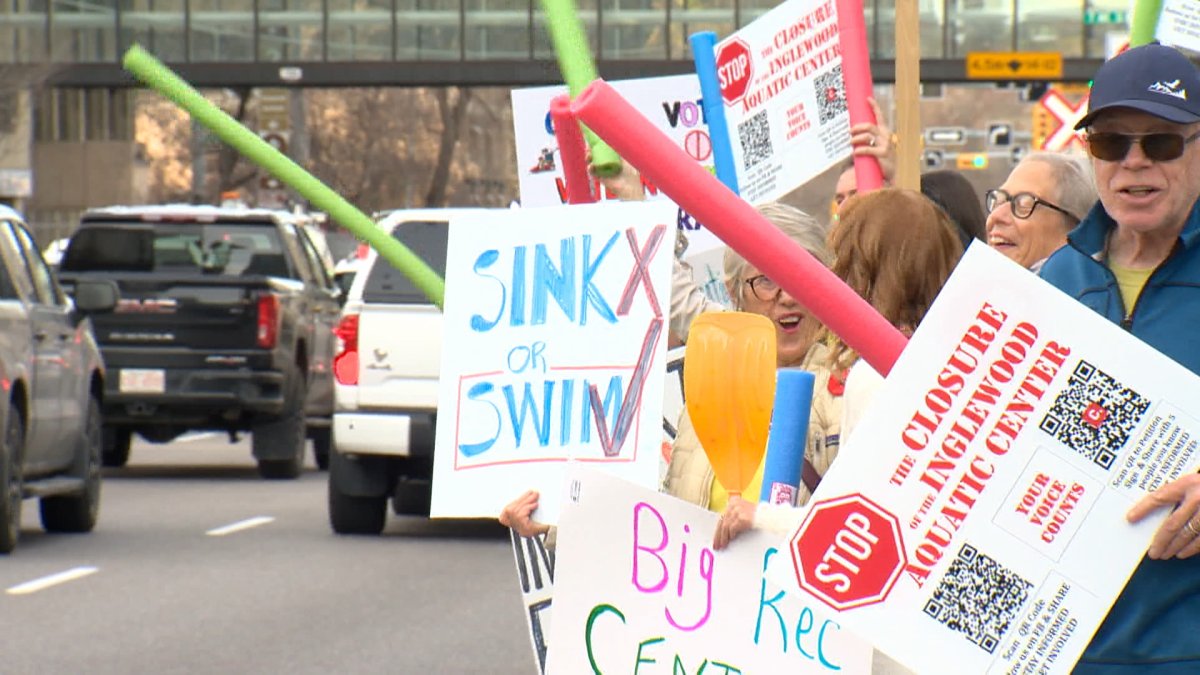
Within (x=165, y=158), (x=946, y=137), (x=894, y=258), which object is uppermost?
(x=894, y=258)

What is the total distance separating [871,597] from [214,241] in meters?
16.9

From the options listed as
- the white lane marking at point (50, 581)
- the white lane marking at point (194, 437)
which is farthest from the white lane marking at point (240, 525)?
the white lane marking at point (194, 437)

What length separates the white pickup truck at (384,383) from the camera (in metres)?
14.4

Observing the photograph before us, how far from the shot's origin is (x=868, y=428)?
3.36 meters

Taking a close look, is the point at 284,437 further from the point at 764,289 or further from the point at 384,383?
the point at 764,289

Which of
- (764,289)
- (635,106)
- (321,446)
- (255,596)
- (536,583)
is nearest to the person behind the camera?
(764,289)

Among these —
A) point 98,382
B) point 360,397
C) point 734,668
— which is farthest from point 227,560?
point 734,668

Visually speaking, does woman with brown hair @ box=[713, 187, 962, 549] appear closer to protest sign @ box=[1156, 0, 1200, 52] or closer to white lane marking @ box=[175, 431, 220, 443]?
protest sign @ box=[1156, 0, 1200, 52]

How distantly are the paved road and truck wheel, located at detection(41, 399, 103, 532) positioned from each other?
0.47 ft

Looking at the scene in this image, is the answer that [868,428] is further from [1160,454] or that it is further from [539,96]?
[539,96]

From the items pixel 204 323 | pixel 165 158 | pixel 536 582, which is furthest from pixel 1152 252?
pixel 165 158

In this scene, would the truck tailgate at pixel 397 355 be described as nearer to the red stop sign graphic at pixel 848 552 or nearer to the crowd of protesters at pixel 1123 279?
the crowd of protesters at pixel 1123 279

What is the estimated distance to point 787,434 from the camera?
376cm

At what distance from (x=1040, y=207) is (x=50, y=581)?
773 centimetres
